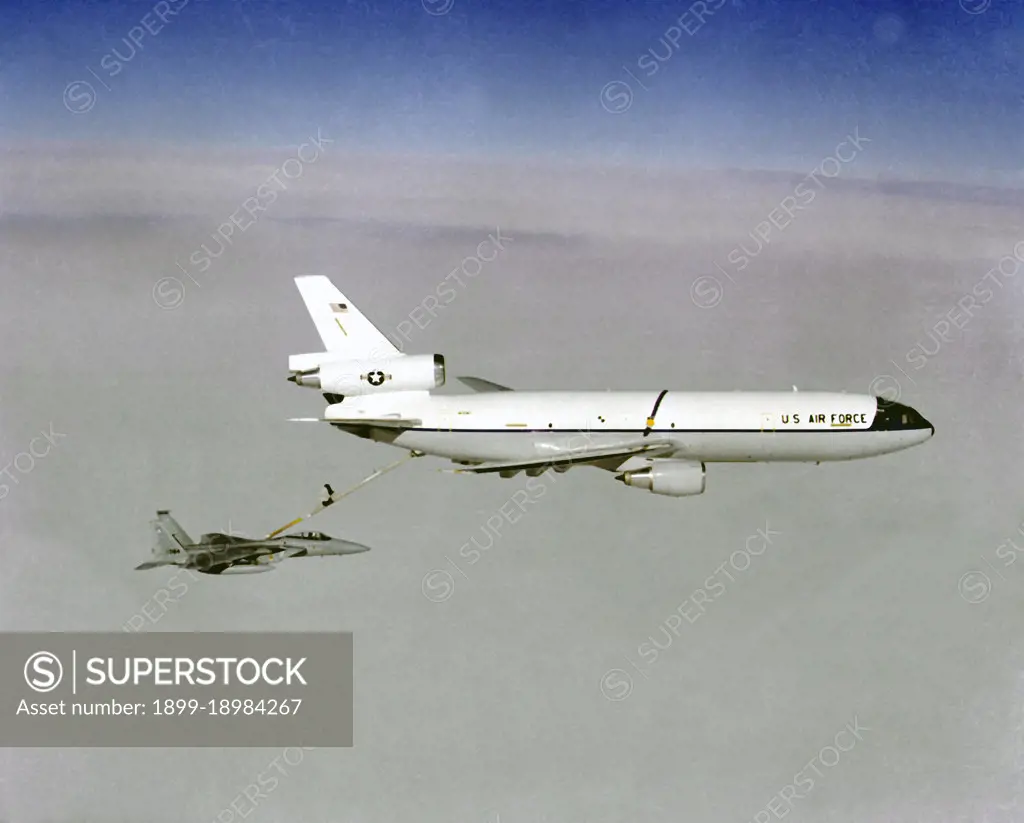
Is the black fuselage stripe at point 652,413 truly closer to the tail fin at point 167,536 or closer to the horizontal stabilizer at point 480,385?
→ the horizontal stabilizer at point 480,385

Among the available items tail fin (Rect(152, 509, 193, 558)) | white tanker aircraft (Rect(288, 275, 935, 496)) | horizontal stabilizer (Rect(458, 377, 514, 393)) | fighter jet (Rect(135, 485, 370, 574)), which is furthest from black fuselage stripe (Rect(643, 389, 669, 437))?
tail fin (Rect(152, 509, 193, 558))

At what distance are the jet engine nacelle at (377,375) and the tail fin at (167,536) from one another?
449 cm

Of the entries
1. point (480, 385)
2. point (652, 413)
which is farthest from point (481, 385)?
point (652, 413)

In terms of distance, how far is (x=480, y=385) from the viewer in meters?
34.1

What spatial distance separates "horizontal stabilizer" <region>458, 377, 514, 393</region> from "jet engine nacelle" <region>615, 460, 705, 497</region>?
4.13m

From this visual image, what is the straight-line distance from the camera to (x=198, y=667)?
2773cm

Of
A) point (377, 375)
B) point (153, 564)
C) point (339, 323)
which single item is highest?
point (339, 323)

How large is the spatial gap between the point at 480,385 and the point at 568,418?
2707 millimetres

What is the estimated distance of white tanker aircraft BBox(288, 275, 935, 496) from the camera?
32469 mm

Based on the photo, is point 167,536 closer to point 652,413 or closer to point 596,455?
point 596,455

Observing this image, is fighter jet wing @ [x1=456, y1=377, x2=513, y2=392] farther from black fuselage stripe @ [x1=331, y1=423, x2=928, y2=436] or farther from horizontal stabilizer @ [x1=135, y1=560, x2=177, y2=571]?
horizontal stabilizer @ [x1=135, y1=560, x2=177, y2=571]

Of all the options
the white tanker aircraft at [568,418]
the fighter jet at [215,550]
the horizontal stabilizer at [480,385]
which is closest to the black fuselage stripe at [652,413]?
the white tanker aircraft at [568,418]

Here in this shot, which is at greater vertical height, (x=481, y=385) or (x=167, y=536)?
(x=481, y=385)

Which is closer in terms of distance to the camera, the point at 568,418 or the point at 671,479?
the point at 671,479
